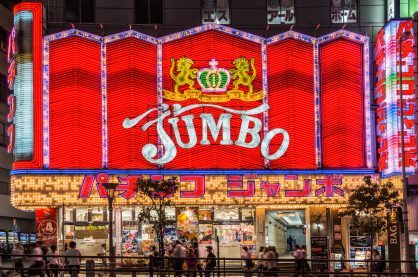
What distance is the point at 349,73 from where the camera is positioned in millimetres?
48156

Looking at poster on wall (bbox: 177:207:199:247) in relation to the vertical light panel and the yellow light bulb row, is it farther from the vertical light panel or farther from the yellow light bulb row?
the vertical light panel

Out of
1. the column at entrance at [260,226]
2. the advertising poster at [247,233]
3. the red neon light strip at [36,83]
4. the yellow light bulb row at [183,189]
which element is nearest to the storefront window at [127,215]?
the yellow light bulb row at [183,189]

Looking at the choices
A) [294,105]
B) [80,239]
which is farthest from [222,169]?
[80,239]

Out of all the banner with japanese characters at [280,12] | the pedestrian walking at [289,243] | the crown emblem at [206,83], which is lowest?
the pedestrian walking at [289,243]

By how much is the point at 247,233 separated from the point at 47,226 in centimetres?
1169

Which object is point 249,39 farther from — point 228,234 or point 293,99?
point 228,234

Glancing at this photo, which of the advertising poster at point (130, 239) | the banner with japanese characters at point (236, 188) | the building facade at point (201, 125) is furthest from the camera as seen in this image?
the advertising poster at point (130, 239)

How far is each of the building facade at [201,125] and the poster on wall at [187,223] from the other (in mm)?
82

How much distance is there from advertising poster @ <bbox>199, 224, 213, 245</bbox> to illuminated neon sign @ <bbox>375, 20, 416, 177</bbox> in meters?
10.6

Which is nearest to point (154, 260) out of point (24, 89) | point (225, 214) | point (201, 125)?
point (225, 214)

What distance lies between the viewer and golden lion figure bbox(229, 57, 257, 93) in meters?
48.1

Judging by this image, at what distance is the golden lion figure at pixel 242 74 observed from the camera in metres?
48.1

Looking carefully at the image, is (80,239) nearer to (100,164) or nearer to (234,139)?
(100,164)

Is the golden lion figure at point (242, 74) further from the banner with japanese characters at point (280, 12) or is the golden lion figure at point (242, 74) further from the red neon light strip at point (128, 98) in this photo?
the red neon light strip at point (128, 98)
